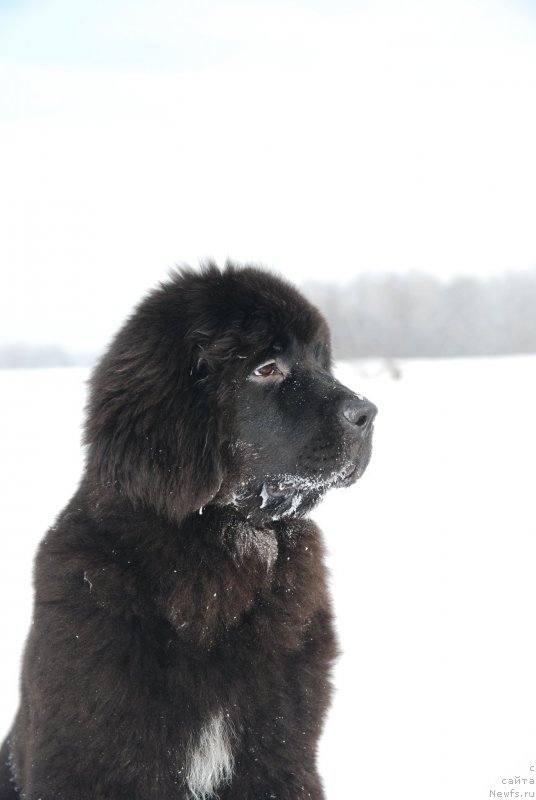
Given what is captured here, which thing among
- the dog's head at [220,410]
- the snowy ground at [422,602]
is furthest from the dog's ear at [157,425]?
the snowy ground at [422,602]

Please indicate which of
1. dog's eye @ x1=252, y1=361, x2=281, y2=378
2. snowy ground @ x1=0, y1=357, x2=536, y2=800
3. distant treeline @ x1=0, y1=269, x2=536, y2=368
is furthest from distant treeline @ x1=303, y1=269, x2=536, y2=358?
dog's eye @ x1=252, y1=361, x2=281, y2=378

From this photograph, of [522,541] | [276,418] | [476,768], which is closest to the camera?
[276,418]

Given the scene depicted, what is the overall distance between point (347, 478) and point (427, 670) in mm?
2509

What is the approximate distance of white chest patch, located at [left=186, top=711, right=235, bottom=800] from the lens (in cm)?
257

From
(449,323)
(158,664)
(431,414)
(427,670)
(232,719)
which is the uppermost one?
(158,664)

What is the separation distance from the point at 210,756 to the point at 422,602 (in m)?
3.73

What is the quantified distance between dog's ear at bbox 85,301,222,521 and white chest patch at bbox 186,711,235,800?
0.71 m

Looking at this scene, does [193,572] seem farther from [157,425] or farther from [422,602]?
[422,602]

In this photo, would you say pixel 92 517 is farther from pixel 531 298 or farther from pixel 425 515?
pixel 531 298

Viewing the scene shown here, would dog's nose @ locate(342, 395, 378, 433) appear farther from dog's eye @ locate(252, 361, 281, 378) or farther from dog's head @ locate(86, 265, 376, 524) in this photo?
dog's eye @ locate(252, 361, 281, 378)

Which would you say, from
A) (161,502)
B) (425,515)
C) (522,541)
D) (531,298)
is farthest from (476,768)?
(531,298)

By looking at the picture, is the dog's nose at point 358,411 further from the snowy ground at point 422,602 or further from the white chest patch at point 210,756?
the snowy ground at point 422,602

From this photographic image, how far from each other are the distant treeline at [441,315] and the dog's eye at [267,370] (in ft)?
133

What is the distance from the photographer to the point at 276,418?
2.88 meters
